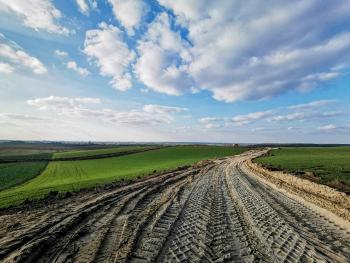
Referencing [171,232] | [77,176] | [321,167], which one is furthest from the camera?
[77,176]

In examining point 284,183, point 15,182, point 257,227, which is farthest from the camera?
point 15,182

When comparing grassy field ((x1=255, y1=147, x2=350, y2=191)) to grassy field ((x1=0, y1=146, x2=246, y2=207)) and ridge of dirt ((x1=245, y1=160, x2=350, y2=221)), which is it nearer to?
ridge of dirt ((x1=245, y1=160, x2=350, y2=221))

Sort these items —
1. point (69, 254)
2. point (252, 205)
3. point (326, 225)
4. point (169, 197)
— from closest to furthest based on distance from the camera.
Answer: point (69, 254) < point (326, 225) < point (252, 205) < point (169, 197)

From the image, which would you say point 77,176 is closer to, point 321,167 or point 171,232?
point 321,167

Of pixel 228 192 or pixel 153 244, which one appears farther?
pixel 228 192

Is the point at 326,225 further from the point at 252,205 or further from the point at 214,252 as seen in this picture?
the point at 214,252

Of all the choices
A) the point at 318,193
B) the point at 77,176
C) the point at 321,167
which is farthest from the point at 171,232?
the point at 77,176

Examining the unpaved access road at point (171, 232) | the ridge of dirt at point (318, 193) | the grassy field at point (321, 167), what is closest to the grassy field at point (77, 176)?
the unpaved access road at point (171, 232)

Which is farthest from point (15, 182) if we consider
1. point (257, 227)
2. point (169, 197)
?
point (257, 227)

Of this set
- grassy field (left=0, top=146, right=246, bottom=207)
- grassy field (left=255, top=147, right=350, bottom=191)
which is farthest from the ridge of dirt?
grassy field (left=0, top=146, right=246, bottom=207)
